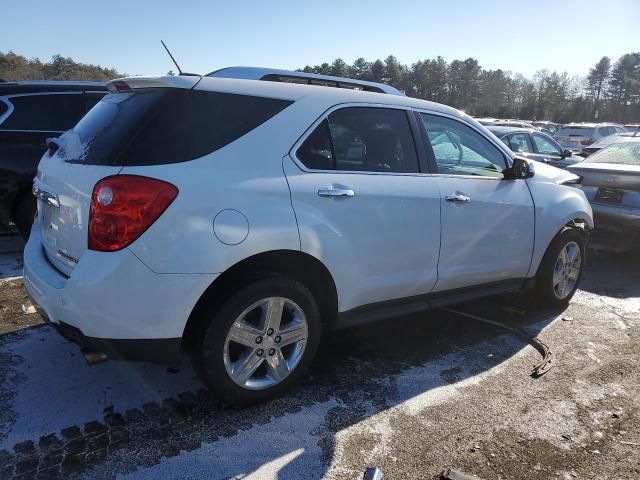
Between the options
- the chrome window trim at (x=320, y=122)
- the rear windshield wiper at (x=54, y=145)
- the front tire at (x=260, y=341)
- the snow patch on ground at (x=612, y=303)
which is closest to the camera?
the front tire at (x=260, y=341)

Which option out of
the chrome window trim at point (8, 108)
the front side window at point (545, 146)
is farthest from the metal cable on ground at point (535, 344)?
the front side window at point (545, 146)

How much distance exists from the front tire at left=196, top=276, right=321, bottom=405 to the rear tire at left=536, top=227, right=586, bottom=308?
2.55m

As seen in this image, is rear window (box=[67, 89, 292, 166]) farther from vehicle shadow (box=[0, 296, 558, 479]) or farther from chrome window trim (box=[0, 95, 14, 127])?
chrome window trim (box=[0, 95, 14, 127])

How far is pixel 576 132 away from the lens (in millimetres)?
22047

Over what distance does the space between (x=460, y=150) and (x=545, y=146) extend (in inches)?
293

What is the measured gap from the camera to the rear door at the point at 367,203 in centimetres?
305

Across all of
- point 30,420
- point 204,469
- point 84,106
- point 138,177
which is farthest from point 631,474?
point 84,106

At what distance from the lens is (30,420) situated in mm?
2840

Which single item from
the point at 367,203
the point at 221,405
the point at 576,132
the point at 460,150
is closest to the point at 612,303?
the point at 460,150

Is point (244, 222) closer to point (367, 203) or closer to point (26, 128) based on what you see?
point (367, 203)

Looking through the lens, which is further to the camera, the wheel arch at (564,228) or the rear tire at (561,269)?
the rear tire at (561,269)

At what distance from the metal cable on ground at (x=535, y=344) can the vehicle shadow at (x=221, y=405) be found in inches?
4.5

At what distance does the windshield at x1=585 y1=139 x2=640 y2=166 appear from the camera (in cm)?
736

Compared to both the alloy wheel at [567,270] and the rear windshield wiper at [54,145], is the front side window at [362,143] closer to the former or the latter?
the rear windshield wiper at [54,145]
